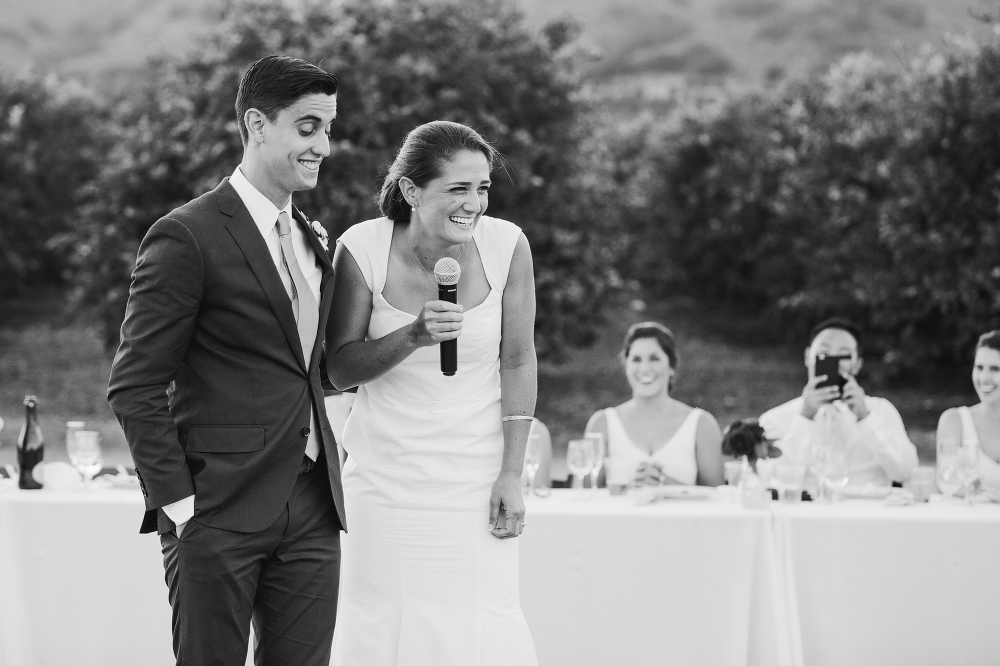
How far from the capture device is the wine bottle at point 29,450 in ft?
13.2

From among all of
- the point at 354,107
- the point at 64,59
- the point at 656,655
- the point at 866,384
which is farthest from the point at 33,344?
the point at 656,655

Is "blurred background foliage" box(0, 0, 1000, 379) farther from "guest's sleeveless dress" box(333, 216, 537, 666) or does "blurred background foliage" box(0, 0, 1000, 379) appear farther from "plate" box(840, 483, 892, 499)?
"guest's sleeveless dress" box(333, 216, 537, 666)

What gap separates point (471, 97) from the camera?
31.8 ft

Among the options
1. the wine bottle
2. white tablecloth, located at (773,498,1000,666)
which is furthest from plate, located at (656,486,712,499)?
the wine bottle

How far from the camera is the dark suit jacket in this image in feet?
7.28

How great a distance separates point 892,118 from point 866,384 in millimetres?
2609

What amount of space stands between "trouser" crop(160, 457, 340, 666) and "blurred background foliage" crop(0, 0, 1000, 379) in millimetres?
6752

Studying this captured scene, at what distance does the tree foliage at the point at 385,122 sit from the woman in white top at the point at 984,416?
5.53m

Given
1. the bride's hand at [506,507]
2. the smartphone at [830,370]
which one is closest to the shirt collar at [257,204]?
the bride's hand at [506,507]

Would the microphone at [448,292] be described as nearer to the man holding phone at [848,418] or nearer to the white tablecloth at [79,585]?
the white tablecloth at [79,585]

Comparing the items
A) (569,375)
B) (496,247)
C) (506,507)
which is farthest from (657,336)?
(569,375)

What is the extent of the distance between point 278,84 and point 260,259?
15.4 inches

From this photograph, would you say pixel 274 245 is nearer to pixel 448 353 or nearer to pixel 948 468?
pixel 448 353

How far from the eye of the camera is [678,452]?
15.6 ft
